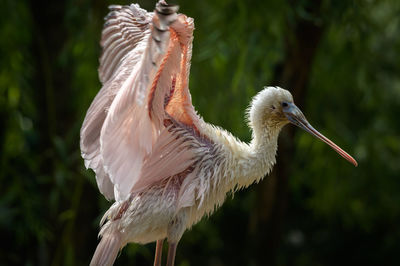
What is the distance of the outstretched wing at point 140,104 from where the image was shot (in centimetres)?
220

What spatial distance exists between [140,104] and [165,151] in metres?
0.53

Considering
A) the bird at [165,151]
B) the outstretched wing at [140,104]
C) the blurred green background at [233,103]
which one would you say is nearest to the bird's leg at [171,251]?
the bird at [165,151]

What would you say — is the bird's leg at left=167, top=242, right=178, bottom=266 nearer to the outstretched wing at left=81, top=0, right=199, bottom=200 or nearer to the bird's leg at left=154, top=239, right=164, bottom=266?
the bird's leg at left=154, top=239, right=164, bottom=266

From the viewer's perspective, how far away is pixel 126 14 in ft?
9.63

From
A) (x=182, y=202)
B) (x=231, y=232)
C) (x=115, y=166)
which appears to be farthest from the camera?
→ (x=231, y=232)

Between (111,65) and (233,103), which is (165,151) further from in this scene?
(233,103)

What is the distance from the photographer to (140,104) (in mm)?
2127

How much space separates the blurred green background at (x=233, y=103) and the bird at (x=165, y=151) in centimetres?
111

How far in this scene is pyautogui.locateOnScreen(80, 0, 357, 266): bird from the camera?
7.84 ft

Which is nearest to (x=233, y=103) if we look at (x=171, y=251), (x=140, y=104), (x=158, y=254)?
(x=158, y=254)

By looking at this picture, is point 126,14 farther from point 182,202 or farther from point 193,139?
point 182,202

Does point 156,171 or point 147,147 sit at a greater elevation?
point 147,147

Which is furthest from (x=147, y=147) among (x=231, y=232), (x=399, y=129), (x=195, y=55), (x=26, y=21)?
(x=231, y=232)

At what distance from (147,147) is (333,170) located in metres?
2.56
